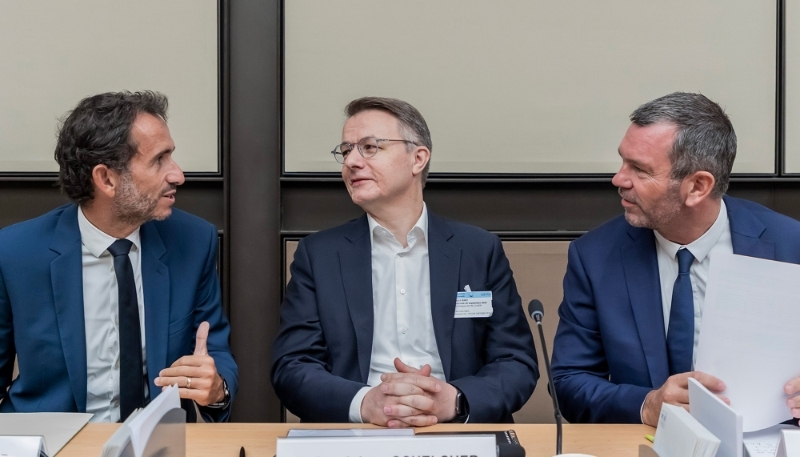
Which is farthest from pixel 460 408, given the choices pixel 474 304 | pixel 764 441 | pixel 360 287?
pixel 764 441

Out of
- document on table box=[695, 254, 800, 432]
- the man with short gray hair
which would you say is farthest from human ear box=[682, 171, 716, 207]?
Answer: document on table box=[695, 254, 800, 432]

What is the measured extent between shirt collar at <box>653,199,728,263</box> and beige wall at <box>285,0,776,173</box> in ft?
3.01

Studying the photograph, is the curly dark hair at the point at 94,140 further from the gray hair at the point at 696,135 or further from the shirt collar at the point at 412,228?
the gray hair at the point at 696,135

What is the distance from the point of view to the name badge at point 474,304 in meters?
2.15

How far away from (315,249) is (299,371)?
418 mm

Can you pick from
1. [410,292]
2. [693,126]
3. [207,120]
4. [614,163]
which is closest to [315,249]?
[410,292]

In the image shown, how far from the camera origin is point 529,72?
114 inches

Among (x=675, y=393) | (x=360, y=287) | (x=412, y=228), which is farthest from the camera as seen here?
(x=412, y=228)

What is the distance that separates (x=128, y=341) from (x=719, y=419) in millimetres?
1570

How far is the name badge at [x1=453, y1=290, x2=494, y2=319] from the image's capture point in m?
2.15

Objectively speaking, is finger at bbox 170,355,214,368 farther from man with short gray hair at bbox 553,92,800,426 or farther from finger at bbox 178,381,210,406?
man with short gray hair at bbox 553,92,800,426

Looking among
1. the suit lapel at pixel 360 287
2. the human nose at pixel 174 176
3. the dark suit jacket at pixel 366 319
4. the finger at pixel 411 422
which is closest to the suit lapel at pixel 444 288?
the dark suit jacket at pixel 366 319

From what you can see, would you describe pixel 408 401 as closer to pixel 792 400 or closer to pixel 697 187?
pixel 792 400

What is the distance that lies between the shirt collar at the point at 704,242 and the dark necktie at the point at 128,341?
158cm
